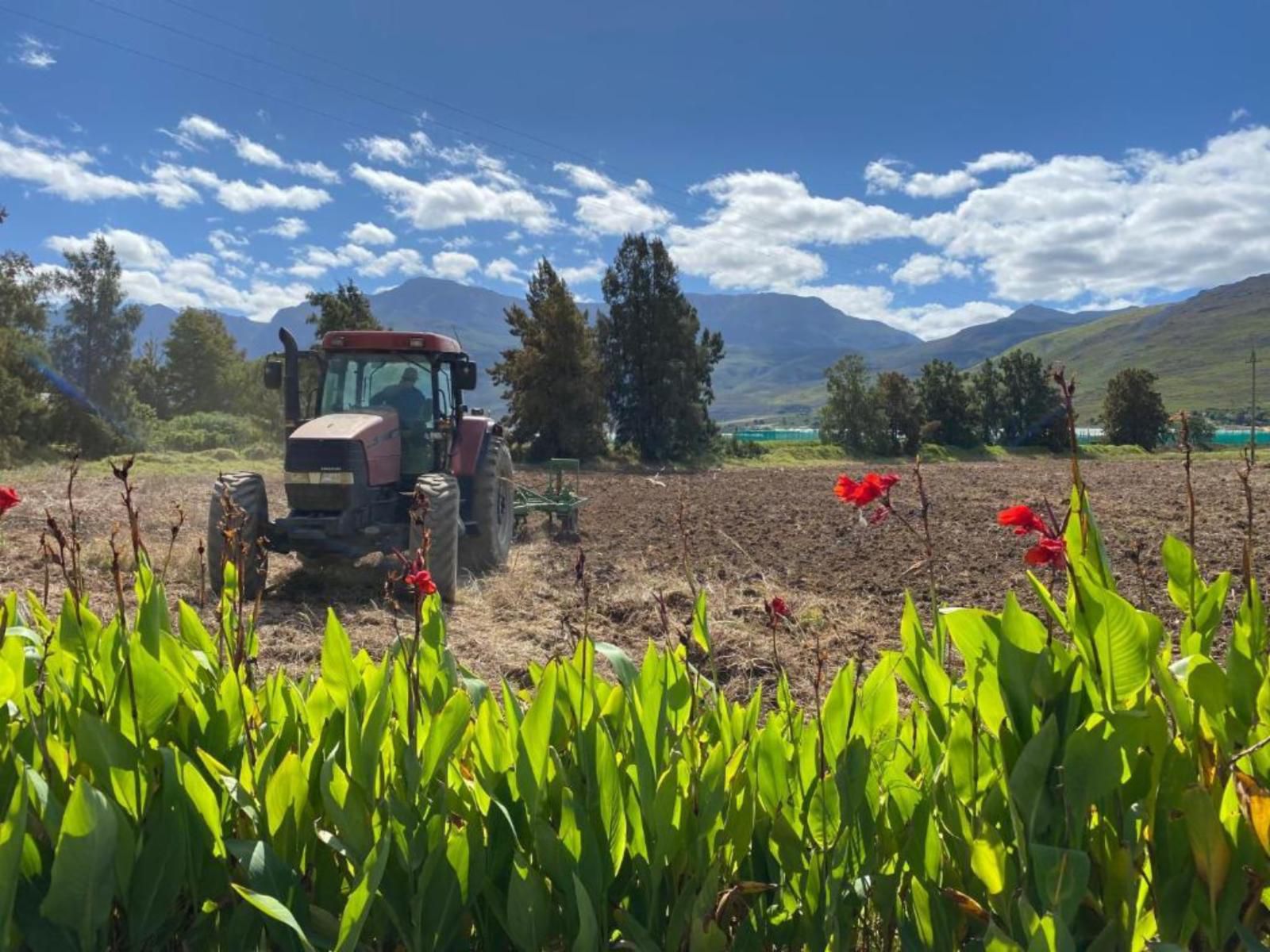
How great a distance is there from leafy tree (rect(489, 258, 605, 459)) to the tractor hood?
2342 centimetres

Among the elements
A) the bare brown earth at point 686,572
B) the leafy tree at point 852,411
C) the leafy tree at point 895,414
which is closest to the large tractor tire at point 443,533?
the bare brown earth at point 686,572

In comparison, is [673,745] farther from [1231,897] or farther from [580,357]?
[580,357]

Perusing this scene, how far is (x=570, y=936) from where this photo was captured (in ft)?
4.11

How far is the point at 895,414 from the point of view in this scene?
143 ft

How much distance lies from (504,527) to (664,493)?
10.4 metres

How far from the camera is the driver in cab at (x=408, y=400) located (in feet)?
26.2

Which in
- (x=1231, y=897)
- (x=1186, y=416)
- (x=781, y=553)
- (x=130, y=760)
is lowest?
(x=781, y=553)

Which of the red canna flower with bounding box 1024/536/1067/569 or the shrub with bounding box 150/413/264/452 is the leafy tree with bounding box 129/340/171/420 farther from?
the red canna flower with bounding box 1024/536/1067/569

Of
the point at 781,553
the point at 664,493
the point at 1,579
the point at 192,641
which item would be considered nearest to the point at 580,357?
the point at 664,493

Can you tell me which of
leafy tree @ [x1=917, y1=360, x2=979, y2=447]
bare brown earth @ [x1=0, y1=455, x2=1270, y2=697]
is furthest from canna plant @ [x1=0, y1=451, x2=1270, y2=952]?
leafy tree @ [x1=917, y1=360, x2=979, y2=447]

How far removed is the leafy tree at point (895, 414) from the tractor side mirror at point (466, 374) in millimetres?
36557

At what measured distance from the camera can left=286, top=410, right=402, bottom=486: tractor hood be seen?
6.69 metres

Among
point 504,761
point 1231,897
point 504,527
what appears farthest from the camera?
point 504,527

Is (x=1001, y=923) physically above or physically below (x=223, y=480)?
below
